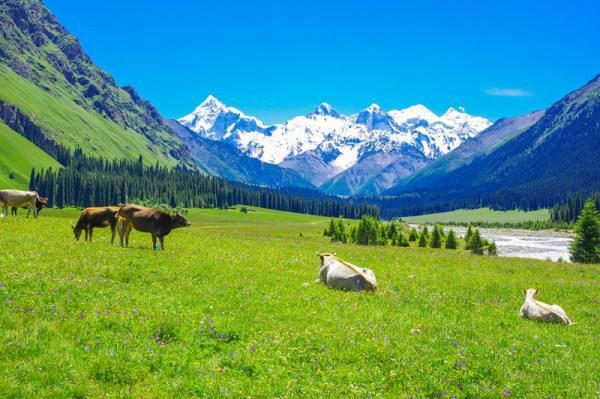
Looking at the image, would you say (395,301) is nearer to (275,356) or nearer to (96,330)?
(275,356)

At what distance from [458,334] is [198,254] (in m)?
18.1

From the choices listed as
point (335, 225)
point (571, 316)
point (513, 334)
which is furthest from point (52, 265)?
point (335, 225)

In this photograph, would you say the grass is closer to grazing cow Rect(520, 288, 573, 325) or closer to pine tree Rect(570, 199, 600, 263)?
grazing cow Rect(520, 288, 573, 325)

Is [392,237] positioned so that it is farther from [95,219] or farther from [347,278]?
[347,278]

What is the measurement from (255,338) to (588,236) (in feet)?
212

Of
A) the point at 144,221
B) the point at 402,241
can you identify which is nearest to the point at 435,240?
the point at 402,241

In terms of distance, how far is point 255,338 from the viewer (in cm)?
1246

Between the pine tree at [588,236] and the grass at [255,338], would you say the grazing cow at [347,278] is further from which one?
the pine tree at [588,236]

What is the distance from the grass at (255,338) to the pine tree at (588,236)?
1822 inches

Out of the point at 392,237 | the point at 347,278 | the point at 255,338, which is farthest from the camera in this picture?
the point at 392,237

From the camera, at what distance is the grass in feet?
31.5

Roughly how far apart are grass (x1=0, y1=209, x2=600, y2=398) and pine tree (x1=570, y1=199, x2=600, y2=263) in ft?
152

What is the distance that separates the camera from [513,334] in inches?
568

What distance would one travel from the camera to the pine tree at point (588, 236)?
60.5 metres
